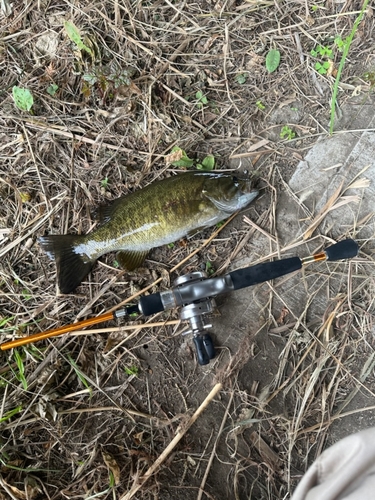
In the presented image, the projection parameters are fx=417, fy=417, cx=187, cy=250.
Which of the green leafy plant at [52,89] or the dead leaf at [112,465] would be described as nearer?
the dead leaf at [112,465]

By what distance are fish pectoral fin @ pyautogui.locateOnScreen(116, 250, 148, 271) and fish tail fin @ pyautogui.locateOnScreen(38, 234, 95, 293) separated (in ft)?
0.61

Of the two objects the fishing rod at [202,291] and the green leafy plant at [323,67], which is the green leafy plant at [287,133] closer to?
the green leafy plant at [323,67]

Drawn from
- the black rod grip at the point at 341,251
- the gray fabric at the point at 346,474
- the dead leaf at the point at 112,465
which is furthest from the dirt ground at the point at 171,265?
the gray fabric at the point at 346,474

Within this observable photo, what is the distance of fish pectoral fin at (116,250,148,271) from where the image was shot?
8.12 ft

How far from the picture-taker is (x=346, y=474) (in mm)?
1700

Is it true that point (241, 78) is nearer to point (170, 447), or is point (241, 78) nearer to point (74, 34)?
point (74, 34)

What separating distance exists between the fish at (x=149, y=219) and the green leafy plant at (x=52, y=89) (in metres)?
0.84

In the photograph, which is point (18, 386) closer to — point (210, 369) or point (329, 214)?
point (210, 369)

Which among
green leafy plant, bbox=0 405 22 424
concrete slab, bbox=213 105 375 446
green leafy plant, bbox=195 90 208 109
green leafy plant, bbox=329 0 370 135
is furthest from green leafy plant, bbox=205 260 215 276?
green leafy plant, bbox=0 405 22 424

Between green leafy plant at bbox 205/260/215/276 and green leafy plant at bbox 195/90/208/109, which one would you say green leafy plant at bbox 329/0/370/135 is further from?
green leafy plant at bbox 205/260/215/276

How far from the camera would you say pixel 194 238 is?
8.45 ft

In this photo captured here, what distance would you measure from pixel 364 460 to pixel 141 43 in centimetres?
259

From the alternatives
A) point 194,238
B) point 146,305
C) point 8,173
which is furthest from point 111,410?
point 8,173

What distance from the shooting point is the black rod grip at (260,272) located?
2.19m
